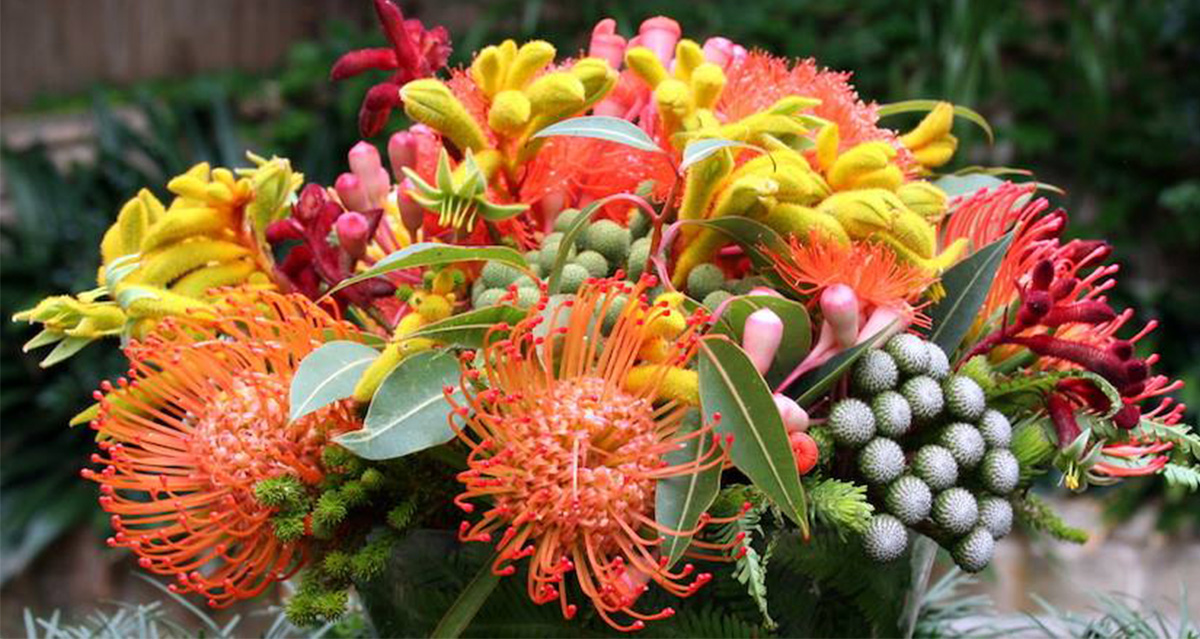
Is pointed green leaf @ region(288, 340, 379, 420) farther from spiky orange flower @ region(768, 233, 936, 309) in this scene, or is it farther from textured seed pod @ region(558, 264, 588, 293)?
spiky orange flower @ region(768, 233, 936, 309)

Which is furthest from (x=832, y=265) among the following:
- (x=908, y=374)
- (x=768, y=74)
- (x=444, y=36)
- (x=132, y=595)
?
(x=132, y=595)

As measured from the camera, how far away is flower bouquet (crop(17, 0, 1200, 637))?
57 centimetres

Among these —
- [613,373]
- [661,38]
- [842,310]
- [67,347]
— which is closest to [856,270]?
[842,310]

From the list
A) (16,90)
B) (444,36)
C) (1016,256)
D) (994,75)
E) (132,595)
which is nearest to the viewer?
(1016,256)

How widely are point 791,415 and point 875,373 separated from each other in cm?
5

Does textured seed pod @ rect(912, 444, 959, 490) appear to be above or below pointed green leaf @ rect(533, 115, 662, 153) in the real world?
below

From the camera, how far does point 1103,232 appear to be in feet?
10.4

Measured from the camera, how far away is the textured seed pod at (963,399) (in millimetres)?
599

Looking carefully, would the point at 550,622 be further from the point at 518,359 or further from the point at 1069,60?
the point at 1069,60

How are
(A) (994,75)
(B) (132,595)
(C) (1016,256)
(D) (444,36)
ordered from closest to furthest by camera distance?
(C) (1016,256) < (D) (444,36) < (B) (132,595) < (A) (994,75)

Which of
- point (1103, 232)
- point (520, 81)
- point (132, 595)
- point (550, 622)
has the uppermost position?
point (520, 81)

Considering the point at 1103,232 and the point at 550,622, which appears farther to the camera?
the point at 1103,232

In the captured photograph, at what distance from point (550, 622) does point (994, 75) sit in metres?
2.77

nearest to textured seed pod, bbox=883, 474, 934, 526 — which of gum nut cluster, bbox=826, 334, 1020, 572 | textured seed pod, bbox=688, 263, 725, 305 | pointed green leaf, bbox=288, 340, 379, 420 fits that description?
gum nut cluster, bbox=826, 334, 1020, 572
